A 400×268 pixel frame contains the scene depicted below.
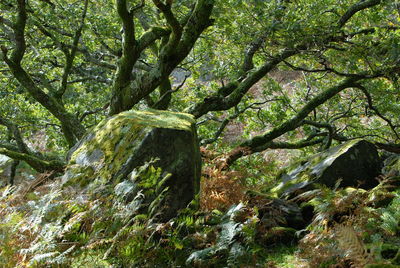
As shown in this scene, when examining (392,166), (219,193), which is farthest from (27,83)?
(392,166)

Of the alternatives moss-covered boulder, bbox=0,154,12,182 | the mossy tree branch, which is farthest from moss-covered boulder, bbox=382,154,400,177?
moss-covered boulder, bbox=0,154,12,182

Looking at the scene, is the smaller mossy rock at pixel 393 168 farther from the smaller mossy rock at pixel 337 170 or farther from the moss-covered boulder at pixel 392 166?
the smaller mossy rock at pixel 337 170

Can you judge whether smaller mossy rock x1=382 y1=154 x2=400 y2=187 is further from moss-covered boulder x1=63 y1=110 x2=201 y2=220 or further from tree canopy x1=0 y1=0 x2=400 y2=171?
moss-covered boulder x1=63 y1=110 x2=201 y2=220

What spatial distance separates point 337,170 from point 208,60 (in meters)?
7.88

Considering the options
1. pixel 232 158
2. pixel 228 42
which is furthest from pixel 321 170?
pixel 228 42

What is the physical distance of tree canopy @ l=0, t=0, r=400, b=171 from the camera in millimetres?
8641

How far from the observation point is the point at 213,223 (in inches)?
228

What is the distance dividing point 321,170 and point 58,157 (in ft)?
23.0

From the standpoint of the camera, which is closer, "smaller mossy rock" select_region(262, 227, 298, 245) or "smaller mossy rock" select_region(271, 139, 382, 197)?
"smaller mossy rock" select_region(262, 227, 298, 245)

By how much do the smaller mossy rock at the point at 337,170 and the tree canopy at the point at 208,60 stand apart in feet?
4.68

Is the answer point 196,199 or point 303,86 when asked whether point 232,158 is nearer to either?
point 196,199

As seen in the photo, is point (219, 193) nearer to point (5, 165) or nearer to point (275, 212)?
point (275, 212)

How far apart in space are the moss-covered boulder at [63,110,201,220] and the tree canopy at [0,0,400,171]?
2581mm

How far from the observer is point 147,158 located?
579 centimetres
